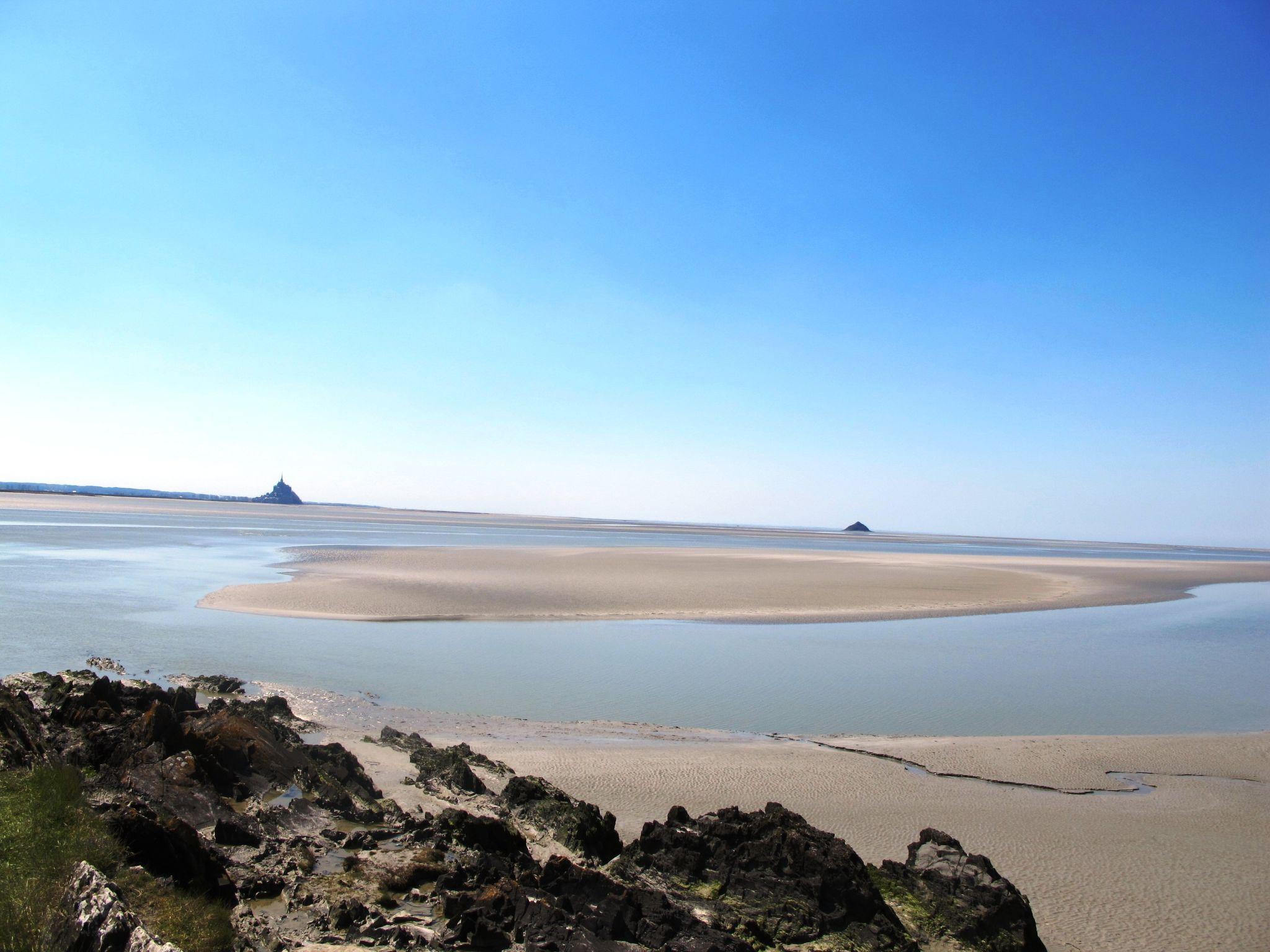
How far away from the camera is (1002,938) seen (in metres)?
5.69

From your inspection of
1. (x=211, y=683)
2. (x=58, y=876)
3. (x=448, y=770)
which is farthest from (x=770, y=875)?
(x=211, y=683)

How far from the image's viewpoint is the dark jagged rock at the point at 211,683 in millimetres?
12914

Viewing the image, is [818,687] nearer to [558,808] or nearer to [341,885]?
[558,808]

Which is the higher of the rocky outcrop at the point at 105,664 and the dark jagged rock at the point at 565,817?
the dark jagged rock at the point at 565,817

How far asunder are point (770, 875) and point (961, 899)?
4.85ft

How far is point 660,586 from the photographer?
3139cm

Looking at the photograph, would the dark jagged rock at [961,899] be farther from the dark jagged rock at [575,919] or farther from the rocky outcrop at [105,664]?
the rocky outcrop at [105,664]

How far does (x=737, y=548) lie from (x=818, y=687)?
48.5 meters

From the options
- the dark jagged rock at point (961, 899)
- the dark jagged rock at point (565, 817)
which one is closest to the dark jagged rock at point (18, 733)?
the dark jagged rock at point (565, 817)

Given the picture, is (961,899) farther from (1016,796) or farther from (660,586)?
(660,586)

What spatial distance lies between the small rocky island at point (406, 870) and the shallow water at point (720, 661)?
5.46 meters

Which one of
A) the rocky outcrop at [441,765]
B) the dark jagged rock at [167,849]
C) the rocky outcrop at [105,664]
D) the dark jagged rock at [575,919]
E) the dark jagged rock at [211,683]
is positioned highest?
the dark jagged rock at [167,849]

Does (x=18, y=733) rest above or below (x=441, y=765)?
above

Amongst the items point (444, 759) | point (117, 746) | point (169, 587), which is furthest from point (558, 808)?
point (169, 587)
